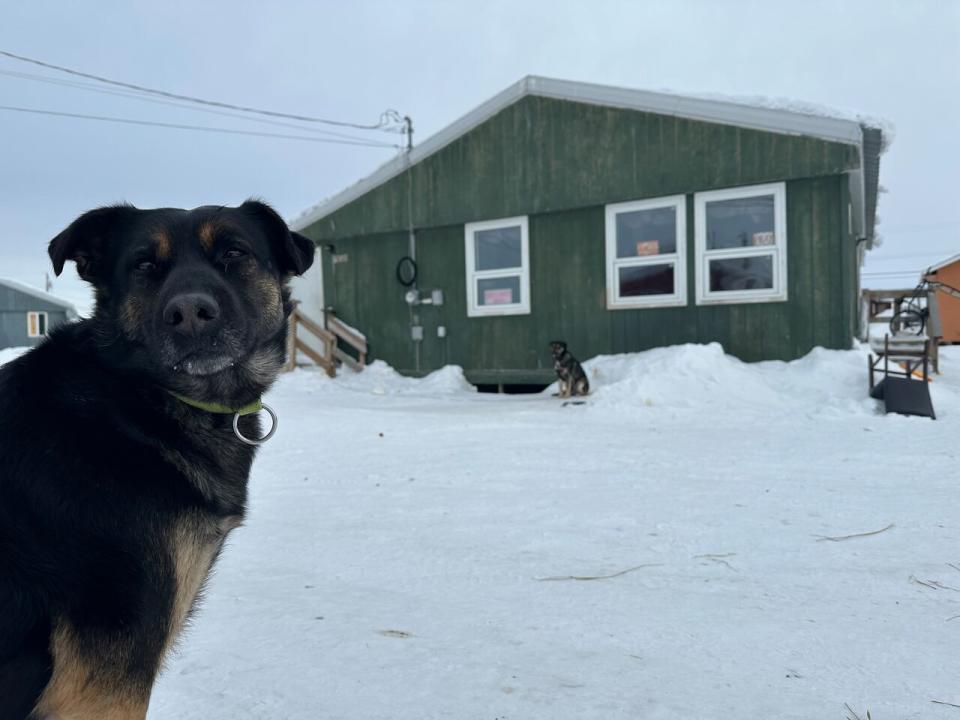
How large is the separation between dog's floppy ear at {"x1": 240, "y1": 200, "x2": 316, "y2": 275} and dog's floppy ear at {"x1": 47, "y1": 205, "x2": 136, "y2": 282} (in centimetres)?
43

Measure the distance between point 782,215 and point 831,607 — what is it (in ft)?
25.7

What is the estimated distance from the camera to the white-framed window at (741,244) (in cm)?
902

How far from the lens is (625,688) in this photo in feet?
6.14

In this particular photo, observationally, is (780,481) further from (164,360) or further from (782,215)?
(782,215)

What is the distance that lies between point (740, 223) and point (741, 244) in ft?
1.04

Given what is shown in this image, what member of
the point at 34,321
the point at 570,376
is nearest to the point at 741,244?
the point at 570,376

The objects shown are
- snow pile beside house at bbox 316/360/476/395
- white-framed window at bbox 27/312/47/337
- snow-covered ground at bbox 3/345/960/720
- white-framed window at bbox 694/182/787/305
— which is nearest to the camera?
snow-covered ground at bbox 3/345/960/720

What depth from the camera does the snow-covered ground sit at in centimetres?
186

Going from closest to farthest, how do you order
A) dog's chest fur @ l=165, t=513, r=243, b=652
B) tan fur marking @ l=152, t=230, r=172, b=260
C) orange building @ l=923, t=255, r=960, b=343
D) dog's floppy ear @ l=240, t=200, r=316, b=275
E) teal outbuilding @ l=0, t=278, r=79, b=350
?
1. dog's chest fur @ l=165, t=513, r=243, b=652
2. tan fur marking @ l=152, t=230, r=172, b=260
3. dog's floppy ear @ l=240, t=200, r=316, b=275
4. orange building @ l=923, t=255, r=960, b=343
5. teal outbuilding @ l=0, t=278, r=79, b=350

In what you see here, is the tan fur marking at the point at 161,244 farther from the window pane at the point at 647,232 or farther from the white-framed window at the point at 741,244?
the window pane at the point at 647,232

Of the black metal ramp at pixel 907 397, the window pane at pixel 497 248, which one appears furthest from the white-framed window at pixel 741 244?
the window pane at pixel 497 248

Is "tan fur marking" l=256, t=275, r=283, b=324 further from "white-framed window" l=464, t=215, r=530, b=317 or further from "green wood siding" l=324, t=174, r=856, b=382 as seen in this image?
"white-framed window" l=464, t=215, r=530, b=317

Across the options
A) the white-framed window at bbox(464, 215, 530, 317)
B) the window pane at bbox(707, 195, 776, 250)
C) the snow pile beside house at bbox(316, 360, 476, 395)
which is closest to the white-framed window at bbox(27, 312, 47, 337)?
the snow pile beside house at bbox(316, 360, 476, 395)

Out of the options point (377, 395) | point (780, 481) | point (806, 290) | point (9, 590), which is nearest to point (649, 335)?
point (806, 290)
